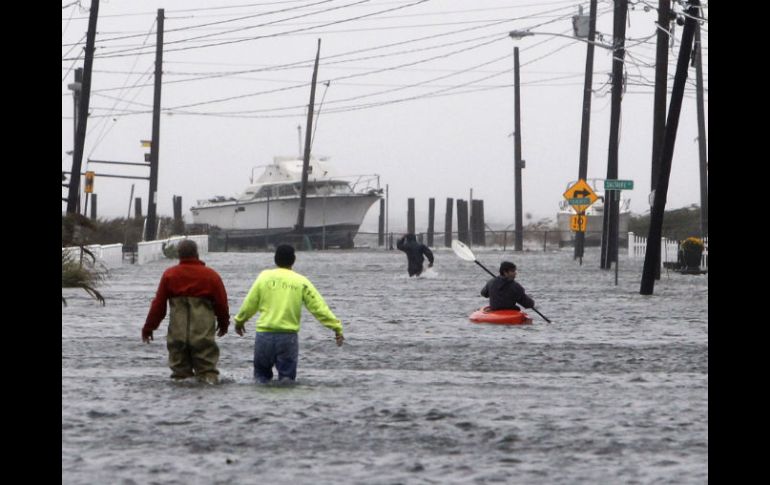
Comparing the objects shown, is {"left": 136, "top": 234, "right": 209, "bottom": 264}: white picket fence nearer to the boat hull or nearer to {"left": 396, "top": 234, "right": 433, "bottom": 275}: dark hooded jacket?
{"left": 396, "top": 234, "right": 433, "bottom": 275}: dark hooded jacket

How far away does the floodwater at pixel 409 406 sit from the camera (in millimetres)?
9578

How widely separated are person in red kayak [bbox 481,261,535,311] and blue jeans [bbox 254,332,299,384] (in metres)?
8.13

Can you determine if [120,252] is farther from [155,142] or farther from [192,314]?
[192,314]

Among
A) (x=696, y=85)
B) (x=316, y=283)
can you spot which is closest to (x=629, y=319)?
(x=316, y=283)

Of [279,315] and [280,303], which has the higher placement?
[280,303]

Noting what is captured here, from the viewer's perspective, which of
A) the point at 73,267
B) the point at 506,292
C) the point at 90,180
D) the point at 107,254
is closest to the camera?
the point at 506,292

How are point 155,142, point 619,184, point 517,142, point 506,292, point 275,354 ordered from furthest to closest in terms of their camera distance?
point 517,142, point 155,142, point 619,184, point 506,292, point 275,354

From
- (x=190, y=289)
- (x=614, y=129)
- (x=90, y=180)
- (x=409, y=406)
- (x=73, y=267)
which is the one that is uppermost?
(x=614, y=129)

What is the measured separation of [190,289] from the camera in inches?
551

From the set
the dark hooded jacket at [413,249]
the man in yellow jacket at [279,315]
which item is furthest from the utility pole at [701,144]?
the man in yellow jacket at [279,315]

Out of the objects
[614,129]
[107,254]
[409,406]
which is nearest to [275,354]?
[409,406]

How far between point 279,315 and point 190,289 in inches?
33.8
